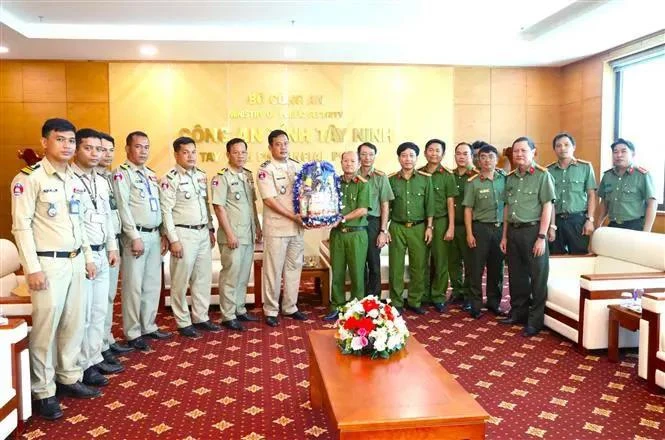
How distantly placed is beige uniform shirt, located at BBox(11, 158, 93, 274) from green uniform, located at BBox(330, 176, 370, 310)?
261 centimetres

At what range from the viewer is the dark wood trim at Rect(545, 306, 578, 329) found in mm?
4480

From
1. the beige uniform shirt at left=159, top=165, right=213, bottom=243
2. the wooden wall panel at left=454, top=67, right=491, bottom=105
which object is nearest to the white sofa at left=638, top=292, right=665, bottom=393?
the beige uniform shirt at left=159, top=165, right=213, bottom=243

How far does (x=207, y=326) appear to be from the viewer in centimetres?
514

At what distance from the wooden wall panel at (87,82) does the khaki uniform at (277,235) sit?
15.2 feet

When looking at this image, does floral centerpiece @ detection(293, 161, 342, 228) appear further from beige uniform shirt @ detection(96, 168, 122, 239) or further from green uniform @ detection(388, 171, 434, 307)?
beige uniform shirt @ detection(96, 168, 122, 239)

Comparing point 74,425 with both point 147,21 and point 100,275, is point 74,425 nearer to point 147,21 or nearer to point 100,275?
point 100,275

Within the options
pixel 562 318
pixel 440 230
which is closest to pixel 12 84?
pixel 440 230

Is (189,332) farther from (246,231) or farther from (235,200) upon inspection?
(235,200)

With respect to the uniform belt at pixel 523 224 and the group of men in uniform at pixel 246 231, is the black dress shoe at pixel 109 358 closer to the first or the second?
the group of men in uniform at pixel 246 231

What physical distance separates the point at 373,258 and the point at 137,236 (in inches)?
95.3

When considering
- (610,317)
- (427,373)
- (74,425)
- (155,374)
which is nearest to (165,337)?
(155,374)

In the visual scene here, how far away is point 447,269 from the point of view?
582 centimetres

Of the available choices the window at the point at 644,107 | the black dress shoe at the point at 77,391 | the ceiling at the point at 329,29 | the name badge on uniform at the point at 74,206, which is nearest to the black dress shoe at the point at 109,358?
the black dress shoe at the point at 77,391

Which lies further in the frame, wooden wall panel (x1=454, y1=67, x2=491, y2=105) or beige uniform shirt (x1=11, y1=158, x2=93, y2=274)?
wooden wall panel (x1=454, y1=67, x2=491, y2=105)
